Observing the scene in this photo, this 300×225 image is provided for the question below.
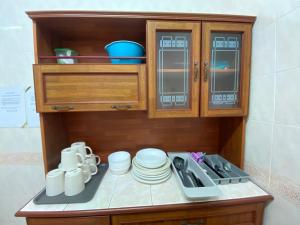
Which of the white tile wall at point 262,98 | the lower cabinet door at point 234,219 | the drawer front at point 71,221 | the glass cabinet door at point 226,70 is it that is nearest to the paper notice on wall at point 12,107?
the drawer front at point 71,221

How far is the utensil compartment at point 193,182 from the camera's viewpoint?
731 mm

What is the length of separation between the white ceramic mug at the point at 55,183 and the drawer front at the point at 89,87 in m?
0.37

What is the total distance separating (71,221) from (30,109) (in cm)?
88

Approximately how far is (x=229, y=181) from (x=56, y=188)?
40.2 inches

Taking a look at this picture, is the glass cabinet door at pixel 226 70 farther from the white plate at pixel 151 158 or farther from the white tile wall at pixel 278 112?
the white plate at pixel 151 158

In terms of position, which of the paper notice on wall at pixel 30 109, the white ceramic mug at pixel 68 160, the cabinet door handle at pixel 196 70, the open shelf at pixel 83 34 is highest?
the open shelf at pixel 83 34

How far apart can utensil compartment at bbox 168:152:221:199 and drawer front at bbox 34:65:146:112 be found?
503 millimetres

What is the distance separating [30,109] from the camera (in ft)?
3.69

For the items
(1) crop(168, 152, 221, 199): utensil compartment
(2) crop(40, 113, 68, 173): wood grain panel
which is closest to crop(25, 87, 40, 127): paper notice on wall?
(2) crop(40, 113, 68, 173): wood grain panel

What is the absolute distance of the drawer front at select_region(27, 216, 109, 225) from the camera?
72 cm

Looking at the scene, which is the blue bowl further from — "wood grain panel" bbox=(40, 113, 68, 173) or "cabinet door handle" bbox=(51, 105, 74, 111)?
"wood grain panel" bbox=(40, 113, 68, 173)

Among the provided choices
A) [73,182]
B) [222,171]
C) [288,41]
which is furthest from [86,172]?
[288,41]

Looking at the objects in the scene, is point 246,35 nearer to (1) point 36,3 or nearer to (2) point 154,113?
(2) point 154,113

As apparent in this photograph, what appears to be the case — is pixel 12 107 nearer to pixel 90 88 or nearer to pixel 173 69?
pixel 90 88
